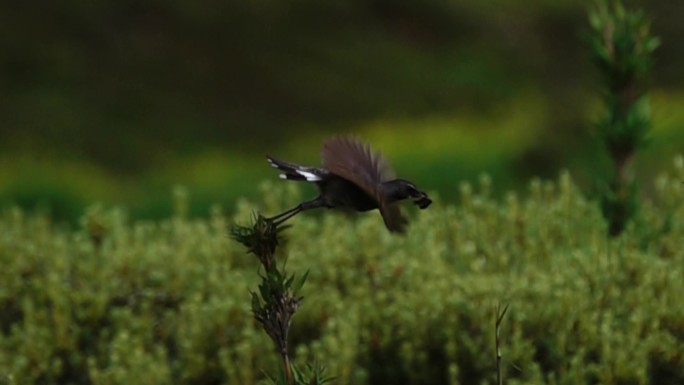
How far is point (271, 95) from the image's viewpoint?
513 inches

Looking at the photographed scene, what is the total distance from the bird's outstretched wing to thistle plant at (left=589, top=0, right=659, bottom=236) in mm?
3475

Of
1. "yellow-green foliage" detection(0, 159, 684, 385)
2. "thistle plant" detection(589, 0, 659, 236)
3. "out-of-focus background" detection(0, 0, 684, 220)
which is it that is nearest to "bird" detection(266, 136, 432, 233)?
"yellow-green foliage" detection(0, 159, 684, 385)

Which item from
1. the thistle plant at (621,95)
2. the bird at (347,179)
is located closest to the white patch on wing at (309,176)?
the bird at (347,179)

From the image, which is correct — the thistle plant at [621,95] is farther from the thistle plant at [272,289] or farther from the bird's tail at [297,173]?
the thistle plant at [272,289]

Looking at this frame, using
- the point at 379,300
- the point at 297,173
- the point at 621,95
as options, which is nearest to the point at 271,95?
the point at 621,95

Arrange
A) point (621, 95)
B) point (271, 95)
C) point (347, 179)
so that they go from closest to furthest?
point (347, 179) < point (621, 95) < point (271, 95)

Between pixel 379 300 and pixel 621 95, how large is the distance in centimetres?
185

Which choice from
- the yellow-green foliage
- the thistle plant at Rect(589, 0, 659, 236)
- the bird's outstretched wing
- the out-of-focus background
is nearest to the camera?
the bird's outstretched wing

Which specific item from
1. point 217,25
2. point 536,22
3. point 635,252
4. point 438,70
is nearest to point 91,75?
point 217,25

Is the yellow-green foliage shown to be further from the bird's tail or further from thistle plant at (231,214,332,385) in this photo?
the bird's tail

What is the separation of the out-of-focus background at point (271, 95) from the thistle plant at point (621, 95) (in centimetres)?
359

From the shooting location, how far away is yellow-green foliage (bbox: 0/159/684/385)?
5883 millimetres

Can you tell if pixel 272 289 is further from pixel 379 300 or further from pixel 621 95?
pixel 621 95

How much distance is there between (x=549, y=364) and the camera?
19.5 feet
